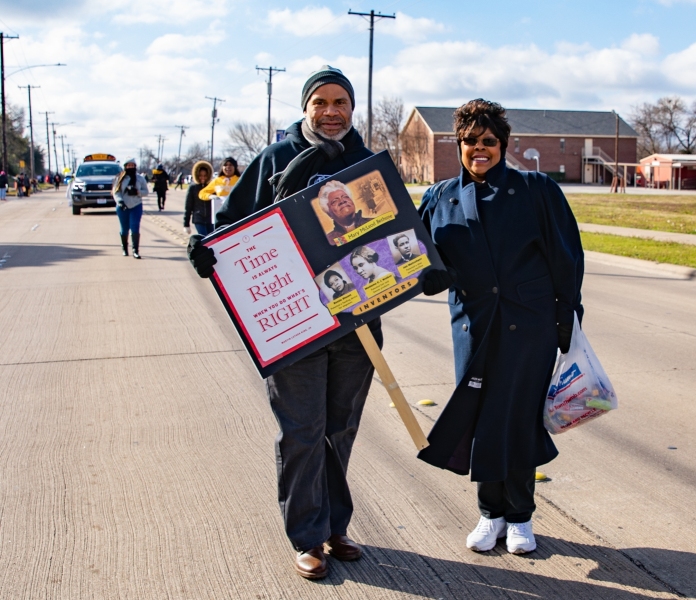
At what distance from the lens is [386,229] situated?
3.47 metres

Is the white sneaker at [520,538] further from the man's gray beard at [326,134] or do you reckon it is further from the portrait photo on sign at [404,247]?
the man's gray beard at [326,134]

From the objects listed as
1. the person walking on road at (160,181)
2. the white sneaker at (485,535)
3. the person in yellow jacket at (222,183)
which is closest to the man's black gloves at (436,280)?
the white sneaker at (485,535)

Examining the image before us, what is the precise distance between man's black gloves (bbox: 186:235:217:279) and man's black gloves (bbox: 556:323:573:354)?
4.92ft

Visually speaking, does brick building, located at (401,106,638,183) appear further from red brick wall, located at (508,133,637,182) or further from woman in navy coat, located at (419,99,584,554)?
woman in navy coat, located at (419,99,584,554)

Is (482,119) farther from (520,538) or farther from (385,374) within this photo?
(520,538)

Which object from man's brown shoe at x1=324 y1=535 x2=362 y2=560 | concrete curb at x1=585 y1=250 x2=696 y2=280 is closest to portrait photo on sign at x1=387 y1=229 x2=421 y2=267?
man's brown shoe at x1=324 y1=535 x2=362 y2=560

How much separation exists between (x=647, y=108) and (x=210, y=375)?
113723 millimetres

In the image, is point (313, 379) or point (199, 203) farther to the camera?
point (199, 203)

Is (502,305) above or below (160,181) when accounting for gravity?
below

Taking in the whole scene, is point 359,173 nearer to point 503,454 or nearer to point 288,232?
point 288,232

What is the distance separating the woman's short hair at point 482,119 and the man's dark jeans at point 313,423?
3.34 ft

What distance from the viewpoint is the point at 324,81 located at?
3416 millimetres

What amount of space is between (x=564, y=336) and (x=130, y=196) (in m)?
12.5

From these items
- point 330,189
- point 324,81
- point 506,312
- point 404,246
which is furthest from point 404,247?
point 324,81
